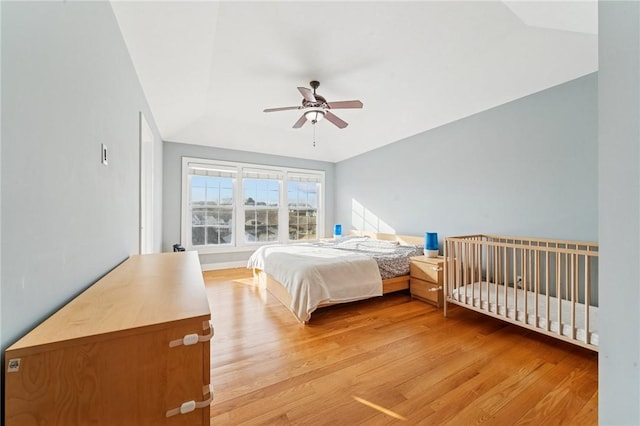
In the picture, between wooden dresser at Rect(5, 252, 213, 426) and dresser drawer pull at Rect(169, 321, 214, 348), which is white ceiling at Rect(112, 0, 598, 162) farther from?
dresser drawer pull at Rect(169, 321, 214, 348)

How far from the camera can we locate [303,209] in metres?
5.97

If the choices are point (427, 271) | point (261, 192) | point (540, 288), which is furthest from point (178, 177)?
point (540, 288)

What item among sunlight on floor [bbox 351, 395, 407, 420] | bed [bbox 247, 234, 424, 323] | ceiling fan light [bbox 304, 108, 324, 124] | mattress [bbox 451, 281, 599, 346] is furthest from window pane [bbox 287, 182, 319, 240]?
sunlight on floor [bbox 351, 395, 407, 420]

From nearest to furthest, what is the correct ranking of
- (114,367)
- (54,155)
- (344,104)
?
(114,367) → (54,155) → (344,104)

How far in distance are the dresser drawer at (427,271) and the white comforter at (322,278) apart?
0.59m

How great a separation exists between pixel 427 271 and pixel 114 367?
3.11m

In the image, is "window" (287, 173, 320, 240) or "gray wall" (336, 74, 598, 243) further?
"window" (287, 173, 320, 240)

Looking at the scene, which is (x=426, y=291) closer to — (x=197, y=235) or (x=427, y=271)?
(x=427, y=271)

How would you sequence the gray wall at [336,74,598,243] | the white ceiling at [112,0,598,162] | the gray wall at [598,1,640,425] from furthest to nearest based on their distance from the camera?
the gray wall at [336,74,598,243], the white ceiling at [112,0,598,162], the gray wall at [598,1,640,425]

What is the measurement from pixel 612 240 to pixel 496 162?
311 centimetres

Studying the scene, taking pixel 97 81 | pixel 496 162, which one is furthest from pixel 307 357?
A: pixel 496 162

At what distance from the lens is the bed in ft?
8.43

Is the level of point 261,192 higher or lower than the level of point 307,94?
lower

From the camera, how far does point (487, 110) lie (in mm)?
3244
